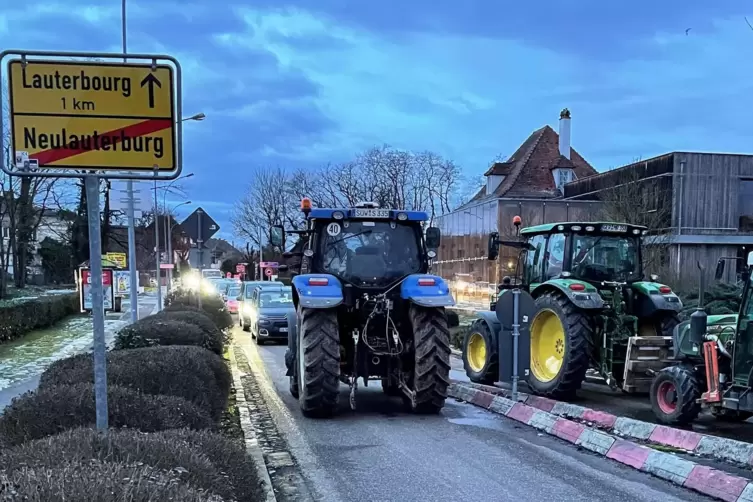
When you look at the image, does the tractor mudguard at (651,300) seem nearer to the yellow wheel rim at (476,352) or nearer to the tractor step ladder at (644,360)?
the tractor step ladder at (644,360)

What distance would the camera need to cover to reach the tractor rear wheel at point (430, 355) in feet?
27.0

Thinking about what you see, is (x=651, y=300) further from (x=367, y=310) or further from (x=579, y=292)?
(x=367, y=310)

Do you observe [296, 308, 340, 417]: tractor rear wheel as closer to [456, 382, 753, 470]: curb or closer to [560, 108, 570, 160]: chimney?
[456, 382, 753, 470]: curb

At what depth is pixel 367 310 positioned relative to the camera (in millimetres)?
8680

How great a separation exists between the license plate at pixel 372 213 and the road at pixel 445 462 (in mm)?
2716

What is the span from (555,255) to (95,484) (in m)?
8.91

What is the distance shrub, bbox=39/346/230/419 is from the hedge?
12679 mm

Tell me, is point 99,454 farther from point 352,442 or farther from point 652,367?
point 652,367

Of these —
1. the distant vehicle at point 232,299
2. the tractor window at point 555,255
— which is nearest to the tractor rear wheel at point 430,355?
the tractor window at point 555,255

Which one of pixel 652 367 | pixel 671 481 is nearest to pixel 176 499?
pixel 671 481

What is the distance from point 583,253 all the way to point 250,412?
5.61 m

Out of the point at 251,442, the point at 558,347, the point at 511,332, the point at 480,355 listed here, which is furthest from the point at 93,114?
the point at 480,355

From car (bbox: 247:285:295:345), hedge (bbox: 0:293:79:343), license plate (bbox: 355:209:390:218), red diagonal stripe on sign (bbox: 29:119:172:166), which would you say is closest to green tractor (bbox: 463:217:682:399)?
license plate (bbox: 355:209:390:218)

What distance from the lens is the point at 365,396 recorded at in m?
10.2
